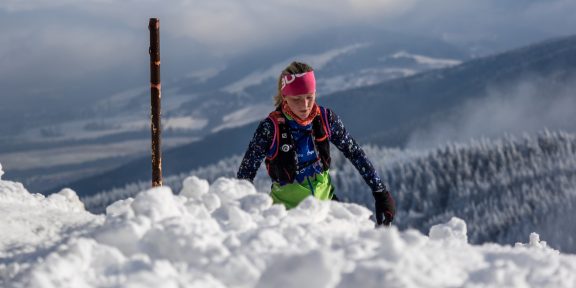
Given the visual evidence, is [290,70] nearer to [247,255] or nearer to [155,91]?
[155,91]

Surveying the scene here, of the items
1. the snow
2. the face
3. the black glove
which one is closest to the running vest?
the face

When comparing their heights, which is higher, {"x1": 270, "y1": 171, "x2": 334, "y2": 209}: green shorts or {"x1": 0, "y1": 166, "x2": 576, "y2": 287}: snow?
{"x1": 270, "y1": 171, "x2": 334, "y2": 209}: green shorts

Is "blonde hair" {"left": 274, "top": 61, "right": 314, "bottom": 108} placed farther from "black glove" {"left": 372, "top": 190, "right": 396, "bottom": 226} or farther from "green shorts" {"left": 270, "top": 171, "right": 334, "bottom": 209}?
"black glove" {"left": 372, "top": 190, "right": 396, "bottom": 226}

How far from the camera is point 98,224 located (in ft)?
18.7

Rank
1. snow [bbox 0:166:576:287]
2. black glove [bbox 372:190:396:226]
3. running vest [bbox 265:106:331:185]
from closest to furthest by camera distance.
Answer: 1. snow [bbox 0:166:576:287]
2. running vest [bbox 265:106:331:185]
3. black glove [bbox 372:190:396:226]

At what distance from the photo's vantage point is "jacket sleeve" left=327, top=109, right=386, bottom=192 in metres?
8.31

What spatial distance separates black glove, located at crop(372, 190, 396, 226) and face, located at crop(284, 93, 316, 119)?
→ 136 cm

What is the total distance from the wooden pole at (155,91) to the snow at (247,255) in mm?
2112

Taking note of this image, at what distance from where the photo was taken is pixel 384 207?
27.8 ft

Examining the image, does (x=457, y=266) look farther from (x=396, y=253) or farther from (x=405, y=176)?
(x=405, y=176)

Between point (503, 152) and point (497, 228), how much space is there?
35673 mm

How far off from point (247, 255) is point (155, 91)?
368 centimetres

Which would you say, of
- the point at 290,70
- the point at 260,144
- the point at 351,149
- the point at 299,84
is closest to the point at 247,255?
the point at 260,144

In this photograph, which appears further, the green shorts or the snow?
the green shorts
